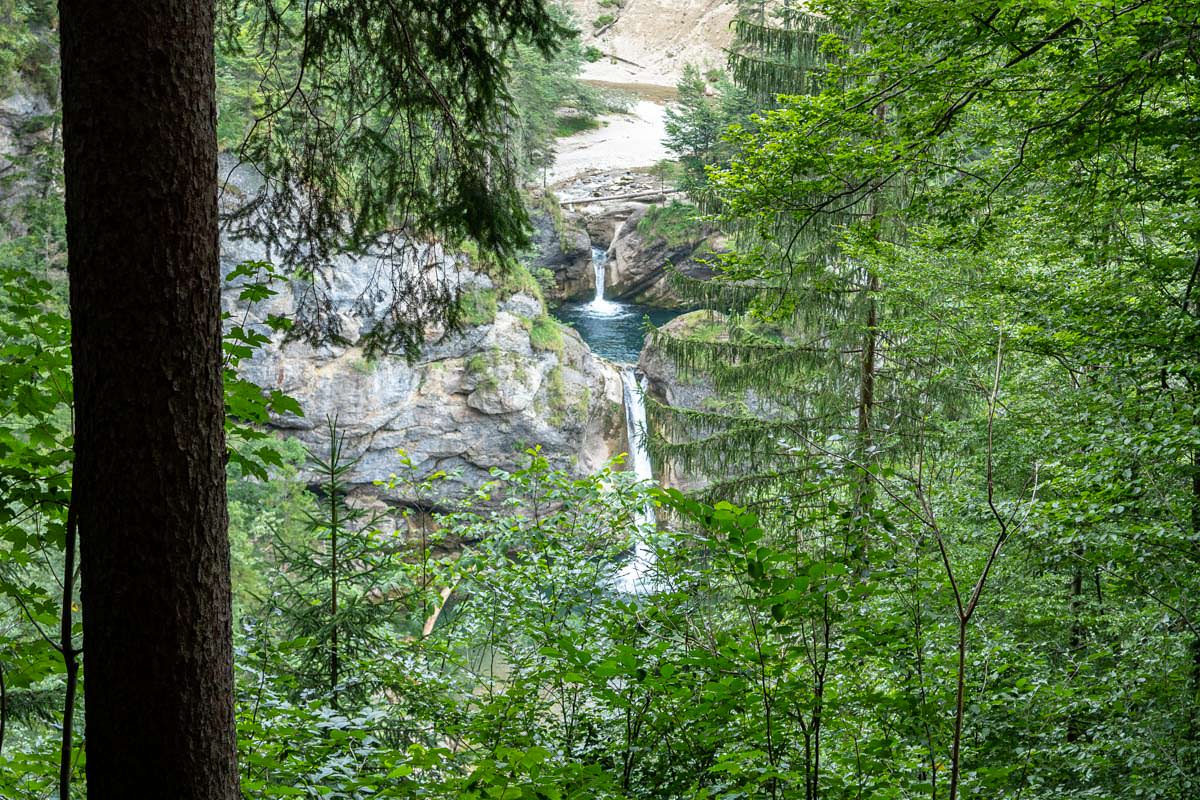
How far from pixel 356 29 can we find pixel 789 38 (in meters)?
7.03

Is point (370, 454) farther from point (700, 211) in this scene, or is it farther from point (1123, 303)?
point (1123, 303)

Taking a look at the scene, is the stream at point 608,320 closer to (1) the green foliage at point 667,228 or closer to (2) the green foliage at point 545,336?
(1) the green foliage at point 667,228

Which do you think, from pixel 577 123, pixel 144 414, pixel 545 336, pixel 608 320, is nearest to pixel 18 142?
pixel 545 336

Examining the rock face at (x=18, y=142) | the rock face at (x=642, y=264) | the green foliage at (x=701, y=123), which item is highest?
the green foliage at (x=701, y=123)

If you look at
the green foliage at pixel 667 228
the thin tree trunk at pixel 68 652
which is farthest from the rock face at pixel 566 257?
the thin tree trunk at pixel 68 652

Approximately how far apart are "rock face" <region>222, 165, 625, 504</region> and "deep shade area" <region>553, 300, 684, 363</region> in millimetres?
3302

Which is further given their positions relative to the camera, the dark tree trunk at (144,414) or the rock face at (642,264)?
the rock face at (642,264)

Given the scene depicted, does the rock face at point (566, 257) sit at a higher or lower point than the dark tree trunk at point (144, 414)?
lower

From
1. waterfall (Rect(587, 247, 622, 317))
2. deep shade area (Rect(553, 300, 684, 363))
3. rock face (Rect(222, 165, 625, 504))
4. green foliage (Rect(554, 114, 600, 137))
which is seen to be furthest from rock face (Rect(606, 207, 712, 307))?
green foliage (Rect(554, 114, 600, 137))

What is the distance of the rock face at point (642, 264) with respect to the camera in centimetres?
2575

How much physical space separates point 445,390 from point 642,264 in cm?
924

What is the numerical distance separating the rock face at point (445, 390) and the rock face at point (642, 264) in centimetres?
640

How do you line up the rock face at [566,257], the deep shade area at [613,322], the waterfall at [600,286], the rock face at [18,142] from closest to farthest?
the rock face at [18,142] < the deep shade area at [613,322] < the rock face at [566,257] < the waterfall at [600,286]

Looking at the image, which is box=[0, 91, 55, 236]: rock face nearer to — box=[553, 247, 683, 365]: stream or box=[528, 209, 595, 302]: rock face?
box=[528, 209, 595, 302]: rock face
